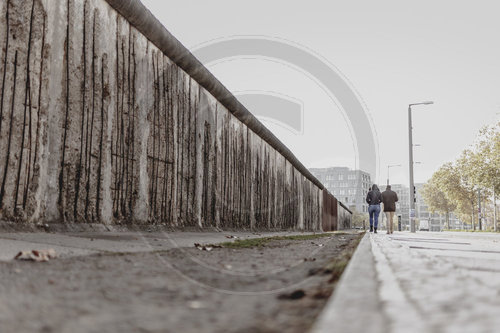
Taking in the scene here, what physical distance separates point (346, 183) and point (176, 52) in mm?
165771

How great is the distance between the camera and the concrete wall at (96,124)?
2670 mm

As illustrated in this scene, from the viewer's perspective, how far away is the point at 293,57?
44.3 ft

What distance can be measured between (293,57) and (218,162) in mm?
8318

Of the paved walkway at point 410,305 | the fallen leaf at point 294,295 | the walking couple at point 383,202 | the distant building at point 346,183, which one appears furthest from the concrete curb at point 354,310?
the distant building at point 346,183

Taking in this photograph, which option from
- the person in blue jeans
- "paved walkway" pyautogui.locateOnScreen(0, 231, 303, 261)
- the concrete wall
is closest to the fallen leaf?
"paved walkway" pyautogui.locateOnScreen(0, 231, 303, 261)

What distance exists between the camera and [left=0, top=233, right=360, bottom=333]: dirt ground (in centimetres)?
93

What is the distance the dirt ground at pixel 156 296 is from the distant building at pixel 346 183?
515ft

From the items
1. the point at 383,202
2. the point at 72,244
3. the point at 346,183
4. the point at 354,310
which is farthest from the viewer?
the point at 346,183

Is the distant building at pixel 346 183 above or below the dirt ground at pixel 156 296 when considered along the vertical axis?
above

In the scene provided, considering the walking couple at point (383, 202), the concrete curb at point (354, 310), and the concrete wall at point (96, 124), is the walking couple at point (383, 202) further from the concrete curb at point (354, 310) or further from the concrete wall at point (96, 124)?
the concrete curb at point (354, 310)

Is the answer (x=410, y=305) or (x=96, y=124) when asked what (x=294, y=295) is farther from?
(x=96, y=124)

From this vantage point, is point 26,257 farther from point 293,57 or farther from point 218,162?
point 293,57

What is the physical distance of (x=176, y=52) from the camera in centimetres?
464

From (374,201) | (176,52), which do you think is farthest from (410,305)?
(374,201)
